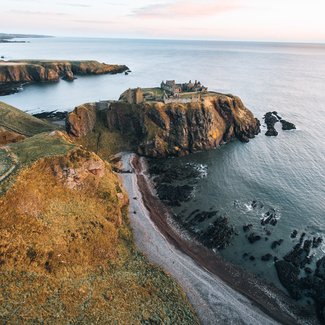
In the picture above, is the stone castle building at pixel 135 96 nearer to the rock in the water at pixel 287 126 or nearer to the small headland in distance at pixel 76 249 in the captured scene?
the small headland in distance at pixel 76 249

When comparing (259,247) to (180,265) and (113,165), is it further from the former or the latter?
(113,165)

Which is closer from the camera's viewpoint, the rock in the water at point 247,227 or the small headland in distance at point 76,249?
the small headland in distance at point 76,249

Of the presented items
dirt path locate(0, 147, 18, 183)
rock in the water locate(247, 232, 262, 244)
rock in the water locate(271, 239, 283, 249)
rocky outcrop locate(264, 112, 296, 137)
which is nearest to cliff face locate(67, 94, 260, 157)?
rocky outcrop locate(264, 112, 296, 137)

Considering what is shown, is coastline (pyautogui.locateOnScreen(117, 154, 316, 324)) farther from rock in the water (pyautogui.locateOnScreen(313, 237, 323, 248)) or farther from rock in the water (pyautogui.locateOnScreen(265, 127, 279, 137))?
rock in the water (pyautogui.locateOnScreen(265, 127, 279, 137))

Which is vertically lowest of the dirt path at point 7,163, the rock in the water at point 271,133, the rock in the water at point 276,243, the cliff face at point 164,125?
the rock in the water at point 276,243

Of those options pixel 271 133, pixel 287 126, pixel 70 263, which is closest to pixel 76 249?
pixel 70 263

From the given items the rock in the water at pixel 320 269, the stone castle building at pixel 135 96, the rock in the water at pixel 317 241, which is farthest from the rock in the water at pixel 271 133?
the rock in the water at pixel 320 269
